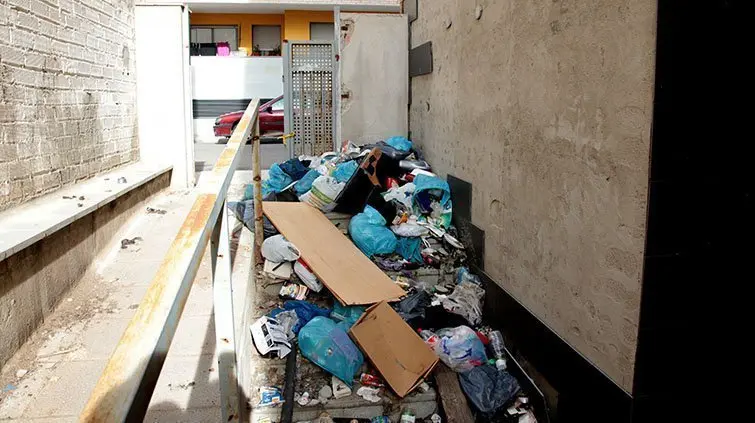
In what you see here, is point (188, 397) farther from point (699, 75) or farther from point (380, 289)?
point (699, 75)

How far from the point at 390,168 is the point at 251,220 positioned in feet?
4.76

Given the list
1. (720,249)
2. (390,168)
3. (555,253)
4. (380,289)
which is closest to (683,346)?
(720,249)

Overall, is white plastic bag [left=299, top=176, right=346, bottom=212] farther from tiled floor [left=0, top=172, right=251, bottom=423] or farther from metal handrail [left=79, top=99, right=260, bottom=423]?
metal handrail [left=79, top=99, right=260, bottom=423]

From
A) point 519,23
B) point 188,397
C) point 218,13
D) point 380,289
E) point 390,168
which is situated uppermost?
point 218,13

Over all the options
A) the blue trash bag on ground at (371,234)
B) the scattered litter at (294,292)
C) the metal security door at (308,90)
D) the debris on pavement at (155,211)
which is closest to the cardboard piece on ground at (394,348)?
the scattered litter at (294,292)

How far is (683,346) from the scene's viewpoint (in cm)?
209

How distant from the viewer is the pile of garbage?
2.78 m

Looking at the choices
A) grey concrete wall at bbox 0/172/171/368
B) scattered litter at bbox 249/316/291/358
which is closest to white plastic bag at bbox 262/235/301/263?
scattered litter at bbox 249/316/291/358

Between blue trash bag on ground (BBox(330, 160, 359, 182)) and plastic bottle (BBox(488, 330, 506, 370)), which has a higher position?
blue trash bag on ground (BBox(330, 160, 359, 182))

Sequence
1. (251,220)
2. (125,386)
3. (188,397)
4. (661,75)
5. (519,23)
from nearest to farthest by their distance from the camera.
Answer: (125,386) → (661,75) → (188,397) → (519,23) → (251,220)

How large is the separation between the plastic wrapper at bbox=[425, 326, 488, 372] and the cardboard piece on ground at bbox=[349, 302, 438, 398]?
96 mm

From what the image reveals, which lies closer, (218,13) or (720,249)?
(720,249)

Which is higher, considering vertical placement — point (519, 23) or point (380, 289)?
point (519, 23)

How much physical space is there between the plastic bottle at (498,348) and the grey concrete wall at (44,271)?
8.50 feet
